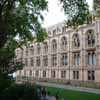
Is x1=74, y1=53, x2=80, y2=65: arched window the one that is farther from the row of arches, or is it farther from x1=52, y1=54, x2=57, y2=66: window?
x1=52, y1=54, x2=57, y2=66: window

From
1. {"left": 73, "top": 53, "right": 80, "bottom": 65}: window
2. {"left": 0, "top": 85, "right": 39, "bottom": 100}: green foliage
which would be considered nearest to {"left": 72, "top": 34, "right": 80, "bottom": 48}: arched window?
{"left": 73, "top": 53, "right": 80, "bottom": 65}: window

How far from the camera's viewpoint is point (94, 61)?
114 feet

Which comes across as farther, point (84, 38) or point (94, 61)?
point (84, 38)

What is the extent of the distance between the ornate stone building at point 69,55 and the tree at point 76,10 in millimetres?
19772

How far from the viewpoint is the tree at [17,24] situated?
39.9 feet

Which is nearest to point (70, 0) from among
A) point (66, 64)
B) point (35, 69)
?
point (66, 64)

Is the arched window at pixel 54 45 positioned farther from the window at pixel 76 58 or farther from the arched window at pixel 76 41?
the window at pixel 76 58

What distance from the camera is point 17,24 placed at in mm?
17797

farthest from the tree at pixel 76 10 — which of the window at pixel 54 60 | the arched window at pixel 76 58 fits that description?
the window at pixel 54 60

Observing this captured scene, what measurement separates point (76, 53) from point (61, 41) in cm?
616

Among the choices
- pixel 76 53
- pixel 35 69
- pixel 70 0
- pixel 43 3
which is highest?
pixel 43 3

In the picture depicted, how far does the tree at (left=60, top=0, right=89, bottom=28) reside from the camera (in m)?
11.6

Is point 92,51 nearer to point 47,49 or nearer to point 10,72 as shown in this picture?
point 47,49

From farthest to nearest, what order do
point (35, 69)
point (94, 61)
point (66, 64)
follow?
point (35, 69) → point (66, 64) → point (94, 61)
